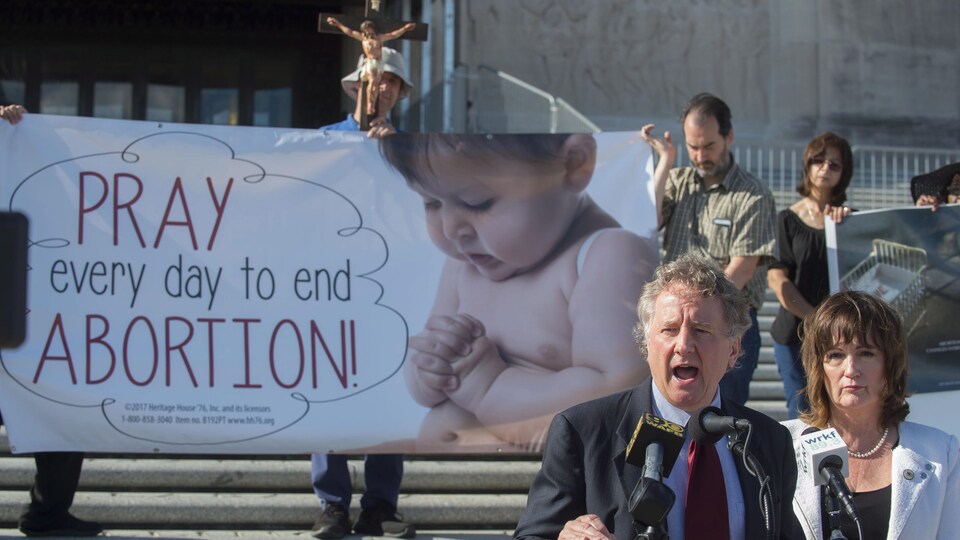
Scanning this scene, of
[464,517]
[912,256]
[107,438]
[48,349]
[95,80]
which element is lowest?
[464,517]

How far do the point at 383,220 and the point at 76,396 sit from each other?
1.63m

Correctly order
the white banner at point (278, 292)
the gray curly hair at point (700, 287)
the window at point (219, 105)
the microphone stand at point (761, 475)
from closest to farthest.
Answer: the microphone stand at point (761, 475) < the gray curly hair at point (700, 287) < the white banner at point (278, 292) < the window at point (219, 105)

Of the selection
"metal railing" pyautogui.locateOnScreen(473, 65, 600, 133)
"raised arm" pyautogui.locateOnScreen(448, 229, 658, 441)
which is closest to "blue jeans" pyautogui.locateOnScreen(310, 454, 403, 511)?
"raised arm" pyautogui.locateOnScreen(448, 229, 658, 441)

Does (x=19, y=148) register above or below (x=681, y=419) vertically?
above

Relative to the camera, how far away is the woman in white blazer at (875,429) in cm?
378

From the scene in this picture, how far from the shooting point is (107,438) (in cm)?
589

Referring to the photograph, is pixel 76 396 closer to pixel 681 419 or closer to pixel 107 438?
pixel 107 438

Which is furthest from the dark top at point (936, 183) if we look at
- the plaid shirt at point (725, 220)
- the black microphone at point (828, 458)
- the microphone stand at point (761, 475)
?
the microphone stand at point (761, 475)

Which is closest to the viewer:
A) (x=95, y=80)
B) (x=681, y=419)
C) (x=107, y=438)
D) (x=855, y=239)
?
(x=681, y=419)

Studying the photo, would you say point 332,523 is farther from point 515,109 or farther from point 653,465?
point 515,109

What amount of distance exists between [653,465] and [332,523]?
3.36 metres

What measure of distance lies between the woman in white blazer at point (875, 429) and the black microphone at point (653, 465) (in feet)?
3.76

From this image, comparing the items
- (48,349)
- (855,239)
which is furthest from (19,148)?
(855,239)

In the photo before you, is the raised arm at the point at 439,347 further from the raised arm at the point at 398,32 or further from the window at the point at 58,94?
the window at the point at 58,94
